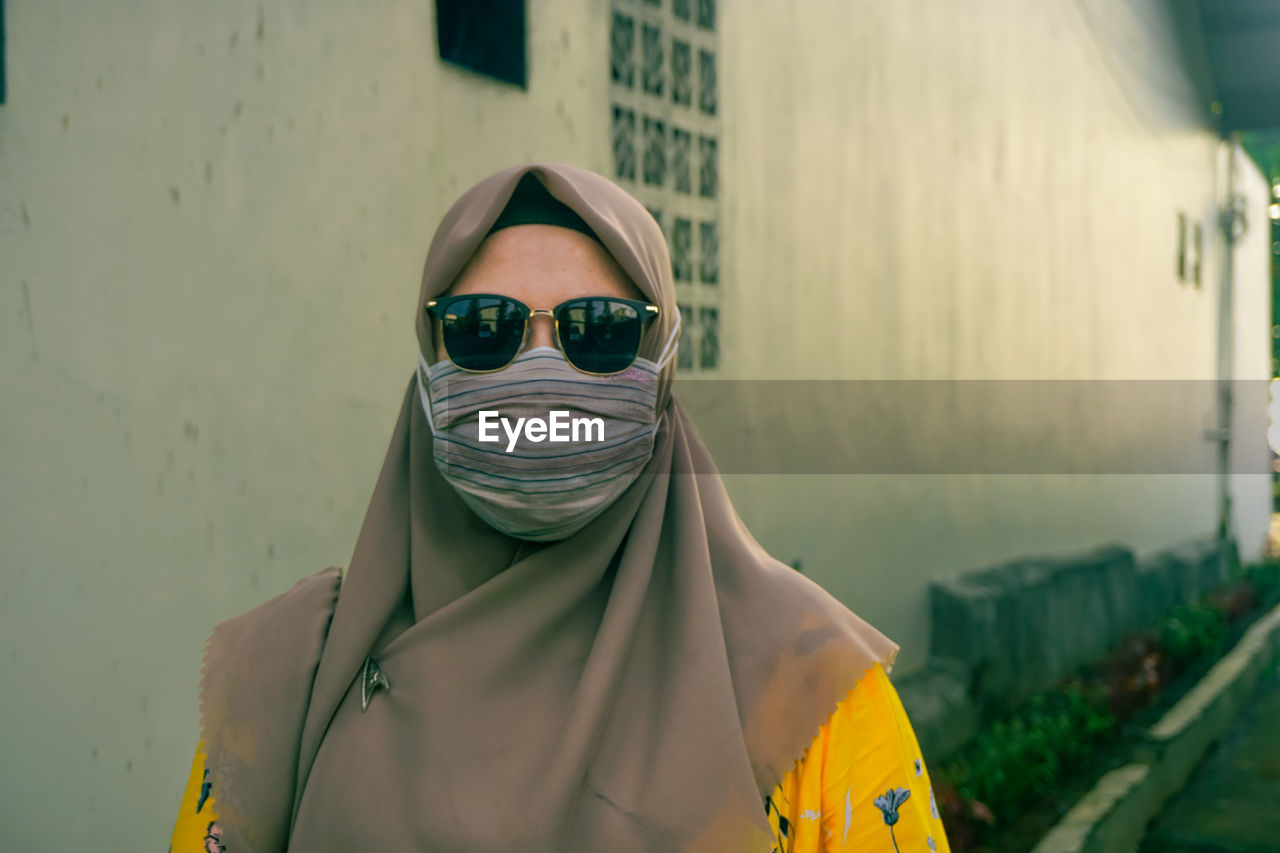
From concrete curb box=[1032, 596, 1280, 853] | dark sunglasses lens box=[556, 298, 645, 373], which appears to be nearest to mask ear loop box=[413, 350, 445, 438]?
dark sunglasses lens box=[556, 298, 645, 373]

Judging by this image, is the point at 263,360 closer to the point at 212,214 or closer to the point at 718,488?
the point at 212,214

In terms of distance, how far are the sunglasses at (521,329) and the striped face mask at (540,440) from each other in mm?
17

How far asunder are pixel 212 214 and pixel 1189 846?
457cm

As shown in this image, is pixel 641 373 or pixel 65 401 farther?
pixel 65 401

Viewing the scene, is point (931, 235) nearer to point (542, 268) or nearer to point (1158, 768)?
point (1158, 768)

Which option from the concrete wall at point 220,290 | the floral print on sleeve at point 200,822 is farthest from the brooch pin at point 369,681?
the concrete wall at point 220,290

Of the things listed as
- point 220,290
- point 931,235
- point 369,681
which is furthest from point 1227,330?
point 369,681

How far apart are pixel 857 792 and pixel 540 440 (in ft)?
1.90

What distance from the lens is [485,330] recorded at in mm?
1309

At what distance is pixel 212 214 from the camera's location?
2180mm

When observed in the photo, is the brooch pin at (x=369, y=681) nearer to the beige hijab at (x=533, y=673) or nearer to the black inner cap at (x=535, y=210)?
the beige hijab at (x=533, y=673)

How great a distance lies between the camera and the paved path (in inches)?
173

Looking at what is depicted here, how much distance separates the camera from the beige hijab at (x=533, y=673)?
117 cm

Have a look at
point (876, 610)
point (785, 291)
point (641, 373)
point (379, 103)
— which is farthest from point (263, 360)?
point (876, 610)
